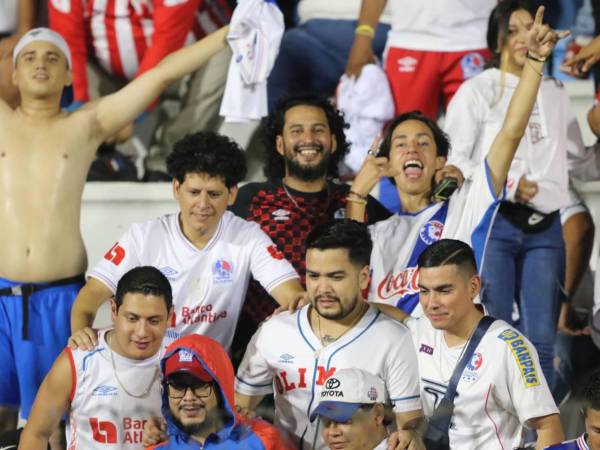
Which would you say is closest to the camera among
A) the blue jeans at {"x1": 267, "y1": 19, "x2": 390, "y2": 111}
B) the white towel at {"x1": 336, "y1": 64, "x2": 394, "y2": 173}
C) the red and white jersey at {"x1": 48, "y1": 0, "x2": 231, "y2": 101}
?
the white towel at {"x1": 336, "y1": 64, "x2": 394, "y2": 173}

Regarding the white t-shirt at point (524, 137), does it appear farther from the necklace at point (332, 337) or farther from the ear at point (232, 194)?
the necklace at point (332, 337)

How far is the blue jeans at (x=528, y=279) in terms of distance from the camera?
17.1 feet

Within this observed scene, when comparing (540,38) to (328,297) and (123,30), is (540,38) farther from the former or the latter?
(123,30)

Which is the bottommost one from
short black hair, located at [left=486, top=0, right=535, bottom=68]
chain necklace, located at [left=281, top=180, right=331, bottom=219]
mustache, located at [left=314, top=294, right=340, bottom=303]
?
mustache, located at [left=314, top=294, right=340, bottom=303]

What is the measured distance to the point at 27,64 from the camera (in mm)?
5309

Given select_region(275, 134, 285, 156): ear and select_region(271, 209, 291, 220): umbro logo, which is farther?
select_region(275, 134, 285, 156): ear

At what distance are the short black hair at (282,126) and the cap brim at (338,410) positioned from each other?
152cm

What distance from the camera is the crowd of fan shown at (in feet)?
14.0

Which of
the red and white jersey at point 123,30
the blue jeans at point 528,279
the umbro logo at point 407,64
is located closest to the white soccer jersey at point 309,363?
the blue jeans at point 528,279

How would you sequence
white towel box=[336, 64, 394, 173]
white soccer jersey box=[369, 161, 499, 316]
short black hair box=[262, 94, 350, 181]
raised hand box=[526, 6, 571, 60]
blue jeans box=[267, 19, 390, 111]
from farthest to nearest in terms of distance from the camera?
1. blue jeans box=[267, 19, 390, 111]
2. white towel box=[336, 64, 394, 173]
3. short black hair box=[262, 94, 350, 181]
4. white soccer jersey box=[369, 161, 499, 316]
5. raised hand box=[526, 6, 571, 60]

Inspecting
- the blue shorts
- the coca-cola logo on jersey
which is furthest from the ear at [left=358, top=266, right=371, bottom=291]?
the blue shorts

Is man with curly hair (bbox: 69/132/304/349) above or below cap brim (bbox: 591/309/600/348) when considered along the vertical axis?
above

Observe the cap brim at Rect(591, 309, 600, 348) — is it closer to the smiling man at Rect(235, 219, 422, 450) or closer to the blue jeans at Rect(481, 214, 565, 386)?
the blue jeans at Rect(481, 214, 565, 386)

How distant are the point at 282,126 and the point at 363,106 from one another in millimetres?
748
